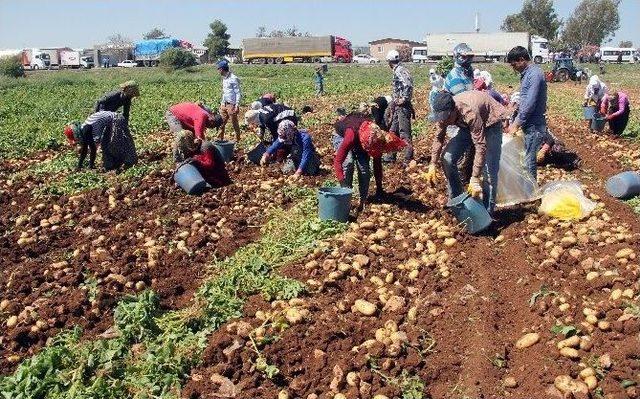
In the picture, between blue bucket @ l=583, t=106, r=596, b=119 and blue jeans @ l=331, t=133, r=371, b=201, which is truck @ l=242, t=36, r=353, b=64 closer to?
blue bucket @ l=583, t=106, r=596, b=119

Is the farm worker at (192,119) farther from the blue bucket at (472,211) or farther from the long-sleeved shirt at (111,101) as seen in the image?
the blue bucket at (472,211)

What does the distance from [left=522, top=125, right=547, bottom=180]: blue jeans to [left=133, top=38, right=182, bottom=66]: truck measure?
52.3m

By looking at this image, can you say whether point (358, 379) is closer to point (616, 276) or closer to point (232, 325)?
point (232, 325)

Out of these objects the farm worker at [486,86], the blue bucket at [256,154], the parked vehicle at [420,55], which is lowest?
the blue bucket at [256,154]

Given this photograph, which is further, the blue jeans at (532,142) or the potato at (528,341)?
the blue jeans at (532,142)

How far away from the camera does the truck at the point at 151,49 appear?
5471cm

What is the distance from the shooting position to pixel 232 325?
157 inches

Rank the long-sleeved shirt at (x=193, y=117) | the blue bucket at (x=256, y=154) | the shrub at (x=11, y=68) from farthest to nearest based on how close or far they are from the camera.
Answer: the shrub at (x=11, y=68)
the blue bucket at (x=256, y=154)
the long-sleeved shirt at (x=193, y=117)

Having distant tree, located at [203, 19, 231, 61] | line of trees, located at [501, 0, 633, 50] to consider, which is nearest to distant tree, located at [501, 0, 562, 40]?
line of trees, located at [501, 0, 633, 50]

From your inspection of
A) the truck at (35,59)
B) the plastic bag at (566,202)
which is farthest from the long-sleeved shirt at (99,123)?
the truck at (35,59)

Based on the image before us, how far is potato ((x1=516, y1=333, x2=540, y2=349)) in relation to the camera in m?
3.73

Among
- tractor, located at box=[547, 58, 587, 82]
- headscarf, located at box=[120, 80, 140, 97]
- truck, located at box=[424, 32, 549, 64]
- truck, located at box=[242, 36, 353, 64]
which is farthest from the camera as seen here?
truck, located at box=[242, 36, 353, 64]

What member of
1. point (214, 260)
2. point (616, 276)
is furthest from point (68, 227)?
point (616, 276)

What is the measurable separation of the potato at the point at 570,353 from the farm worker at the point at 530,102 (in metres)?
2.72
